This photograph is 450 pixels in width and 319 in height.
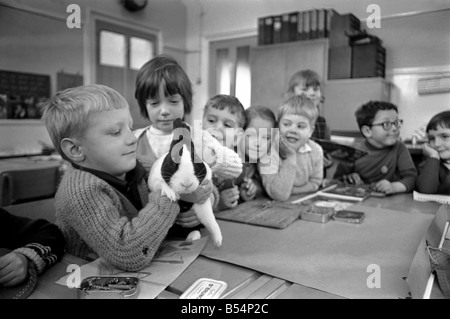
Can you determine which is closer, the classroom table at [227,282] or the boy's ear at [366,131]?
the classroom table at [227,282]

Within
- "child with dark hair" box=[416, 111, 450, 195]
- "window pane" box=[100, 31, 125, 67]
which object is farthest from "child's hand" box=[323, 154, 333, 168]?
"window pane" box=[100, 31, 125, 67]

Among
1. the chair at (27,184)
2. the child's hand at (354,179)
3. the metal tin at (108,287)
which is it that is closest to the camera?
the metal tin at (108,287)

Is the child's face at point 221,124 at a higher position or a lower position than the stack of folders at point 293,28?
lower

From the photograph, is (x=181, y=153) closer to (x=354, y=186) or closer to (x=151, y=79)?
(x=151, y=79)

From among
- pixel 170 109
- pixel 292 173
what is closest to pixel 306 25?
pixel 292 173

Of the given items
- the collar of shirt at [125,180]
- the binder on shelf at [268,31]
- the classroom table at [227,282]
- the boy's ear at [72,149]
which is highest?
the binder on shelf at [268,31]

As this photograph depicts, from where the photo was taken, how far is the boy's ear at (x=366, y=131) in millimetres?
882

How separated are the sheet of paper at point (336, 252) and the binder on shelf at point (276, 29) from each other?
618mm

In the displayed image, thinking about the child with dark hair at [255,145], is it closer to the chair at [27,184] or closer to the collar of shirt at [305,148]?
the collar of shirt at [305,148]

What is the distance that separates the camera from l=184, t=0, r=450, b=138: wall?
62cm

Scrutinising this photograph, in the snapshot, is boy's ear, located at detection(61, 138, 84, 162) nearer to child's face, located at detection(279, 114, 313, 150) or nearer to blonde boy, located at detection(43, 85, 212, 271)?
blonde boy, located at detection(43, 85, 212, 271)

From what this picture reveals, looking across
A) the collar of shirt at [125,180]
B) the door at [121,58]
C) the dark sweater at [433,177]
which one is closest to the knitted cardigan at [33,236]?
the collar of shirt at [125,180]

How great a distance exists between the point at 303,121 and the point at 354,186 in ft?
1.24

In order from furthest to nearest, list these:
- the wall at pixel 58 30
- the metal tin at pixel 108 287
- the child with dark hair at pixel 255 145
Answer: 1. the child with dark hair at pixel 255 145
2. the wall at pixel 58 30
3. the metal tin at pixel 108 287
